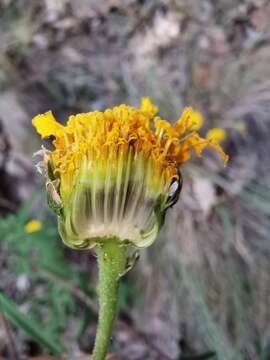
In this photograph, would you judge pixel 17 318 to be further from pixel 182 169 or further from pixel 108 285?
pixel 182 169

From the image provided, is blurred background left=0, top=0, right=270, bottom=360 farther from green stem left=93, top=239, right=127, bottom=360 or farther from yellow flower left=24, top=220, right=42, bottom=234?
green stem left=93, top=239, right=127, bottom=360

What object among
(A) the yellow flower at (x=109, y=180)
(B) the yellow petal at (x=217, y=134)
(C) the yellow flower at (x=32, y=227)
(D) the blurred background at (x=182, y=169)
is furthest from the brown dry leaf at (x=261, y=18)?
(A) the yellow flower at (x=109, y=180)

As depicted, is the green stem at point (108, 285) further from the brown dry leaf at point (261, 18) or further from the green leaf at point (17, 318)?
the brown dry leaf at point (261, 18)

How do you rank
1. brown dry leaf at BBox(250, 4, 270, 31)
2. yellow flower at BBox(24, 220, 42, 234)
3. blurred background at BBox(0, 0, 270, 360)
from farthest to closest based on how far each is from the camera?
brown dry leaf at BBox(250, 4, 270, 31) < blurred background at BBox(0, 0, 270, 360) < yellow flower at BBox(24, 220, 42, 234)

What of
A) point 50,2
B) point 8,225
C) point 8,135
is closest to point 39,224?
point 8,225

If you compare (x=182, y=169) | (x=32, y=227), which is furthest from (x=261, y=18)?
(x=32, y=227)

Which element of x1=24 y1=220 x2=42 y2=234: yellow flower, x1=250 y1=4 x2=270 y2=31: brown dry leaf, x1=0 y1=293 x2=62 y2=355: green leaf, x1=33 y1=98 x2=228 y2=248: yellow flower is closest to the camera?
x1=33 y1=98 x2=228 y2=248: yellow flower

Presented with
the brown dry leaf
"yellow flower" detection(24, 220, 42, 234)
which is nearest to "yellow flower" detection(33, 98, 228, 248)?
"yellow flower" detection(24, 220, 42, 234)
